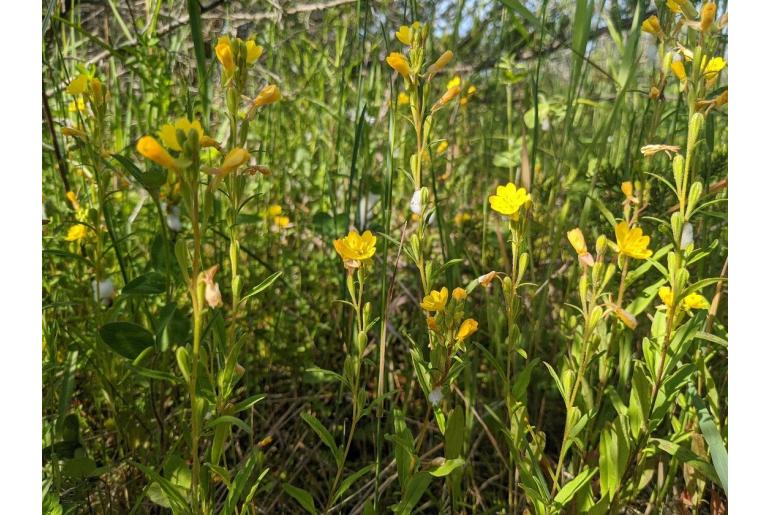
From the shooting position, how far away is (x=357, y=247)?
3.69 feet

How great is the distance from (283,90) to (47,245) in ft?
4.14

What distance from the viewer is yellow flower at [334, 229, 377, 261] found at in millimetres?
1093

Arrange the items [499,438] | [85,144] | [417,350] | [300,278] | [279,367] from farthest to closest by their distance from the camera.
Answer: [300,278] → [279,367] → [499,438] → [85,144] → [417,350]

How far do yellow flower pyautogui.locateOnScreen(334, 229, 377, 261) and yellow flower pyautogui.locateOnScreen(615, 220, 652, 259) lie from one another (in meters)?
0.42

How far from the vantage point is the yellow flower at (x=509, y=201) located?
111 centimetres

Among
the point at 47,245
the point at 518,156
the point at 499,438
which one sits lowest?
the point at 499,438

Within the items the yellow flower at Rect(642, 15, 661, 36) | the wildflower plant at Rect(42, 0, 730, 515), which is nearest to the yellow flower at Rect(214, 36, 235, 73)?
the wildflower plant at Rect(42, 0, 730, 515)

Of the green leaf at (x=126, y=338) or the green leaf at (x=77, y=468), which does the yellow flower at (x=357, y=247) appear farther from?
the green leaf at (x=77, y=468)

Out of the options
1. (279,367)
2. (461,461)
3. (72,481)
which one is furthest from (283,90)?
(461,461)

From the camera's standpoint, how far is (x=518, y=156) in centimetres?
220

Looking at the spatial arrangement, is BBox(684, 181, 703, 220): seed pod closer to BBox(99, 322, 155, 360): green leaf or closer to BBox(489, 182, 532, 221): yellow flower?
BBox(489, 182, 532, 221): yellow flower

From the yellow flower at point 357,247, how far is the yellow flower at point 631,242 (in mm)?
421

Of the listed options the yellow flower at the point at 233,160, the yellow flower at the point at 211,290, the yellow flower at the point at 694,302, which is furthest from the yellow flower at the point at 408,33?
the yellow flower at the point at 694,302

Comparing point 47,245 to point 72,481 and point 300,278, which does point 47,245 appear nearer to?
point 72,481
